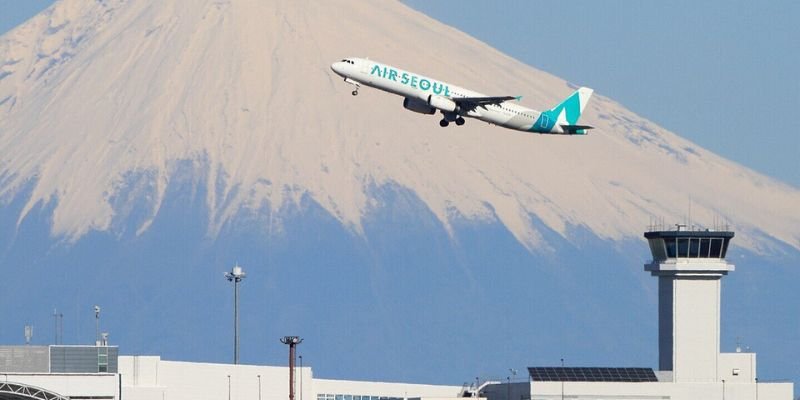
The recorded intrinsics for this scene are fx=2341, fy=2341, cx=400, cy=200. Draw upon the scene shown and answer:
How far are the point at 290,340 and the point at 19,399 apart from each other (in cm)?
2430

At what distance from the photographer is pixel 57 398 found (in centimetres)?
19388

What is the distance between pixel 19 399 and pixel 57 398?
418 cm

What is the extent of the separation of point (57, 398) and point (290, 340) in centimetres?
2043

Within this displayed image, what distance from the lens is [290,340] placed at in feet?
624

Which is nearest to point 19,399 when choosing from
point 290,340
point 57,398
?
point 57,398

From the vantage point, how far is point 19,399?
643ft

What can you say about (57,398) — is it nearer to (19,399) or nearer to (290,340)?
(19,399)
